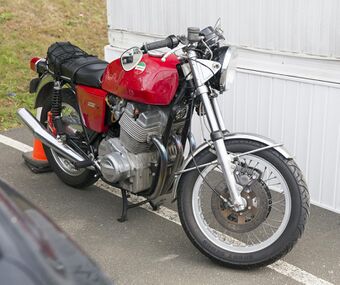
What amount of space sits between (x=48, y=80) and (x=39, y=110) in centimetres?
34

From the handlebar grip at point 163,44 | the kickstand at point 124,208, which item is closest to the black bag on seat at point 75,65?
the handlebar grip at point 163,44

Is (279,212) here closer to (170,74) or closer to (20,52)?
(170,74)

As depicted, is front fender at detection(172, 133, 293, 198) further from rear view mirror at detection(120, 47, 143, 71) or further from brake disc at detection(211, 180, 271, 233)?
rear view mirror at detection(120, 47, 143, 71)

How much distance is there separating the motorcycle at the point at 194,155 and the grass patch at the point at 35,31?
12.8 ft

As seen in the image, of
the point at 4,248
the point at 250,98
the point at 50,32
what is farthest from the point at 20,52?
the point at 4,248

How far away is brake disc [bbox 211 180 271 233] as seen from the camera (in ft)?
12.1

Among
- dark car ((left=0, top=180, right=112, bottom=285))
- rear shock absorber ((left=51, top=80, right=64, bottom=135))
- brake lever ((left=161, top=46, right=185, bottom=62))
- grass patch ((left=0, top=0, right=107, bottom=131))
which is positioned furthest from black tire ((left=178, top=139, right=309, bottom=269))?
grass patch ((left=0, top=0, right=107, bottom=131))

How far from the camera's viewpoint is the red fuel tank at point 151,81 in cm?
387

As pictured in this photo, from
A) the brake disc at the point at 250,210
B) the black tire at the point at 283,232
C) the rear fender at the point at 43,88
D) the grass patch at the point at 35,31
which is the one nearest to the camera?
the black tire at the point at 283,232

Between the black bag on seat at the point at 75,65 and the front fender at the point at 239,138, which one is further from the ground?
the black bag on seat at the point at 75,65

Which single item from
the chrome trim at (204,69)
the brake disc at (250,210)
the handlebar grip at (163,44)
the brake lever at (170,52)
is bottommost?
the brake disc at (250,210)

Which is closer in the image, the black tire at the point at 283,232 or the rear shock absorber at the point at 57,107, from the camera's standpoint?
the black tire at the point at 283,232

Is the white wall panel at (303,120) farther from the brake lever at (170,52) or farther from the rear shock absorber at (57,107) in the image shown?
the rear shock absorber at (57,107)

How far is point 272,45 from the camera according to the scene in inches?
189
